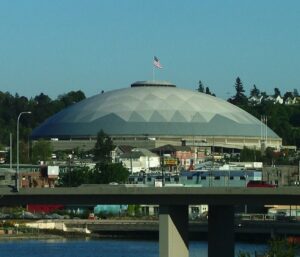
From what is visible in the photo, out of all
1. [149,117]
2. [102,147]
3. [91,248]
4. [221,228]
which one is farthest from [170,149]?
[221,228]

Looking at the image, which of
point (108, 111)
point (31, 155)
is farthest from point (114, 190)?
point (108, 111)

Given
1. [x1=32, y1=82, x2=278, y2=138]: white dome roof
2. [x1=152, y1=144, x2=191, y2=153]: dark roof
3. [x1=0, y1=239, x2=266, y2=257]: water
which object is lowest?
[x1=0, y1=239, x2=266, y2=257]: water

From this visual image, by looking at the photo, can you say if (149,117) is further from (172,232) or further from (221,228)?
(172,232)

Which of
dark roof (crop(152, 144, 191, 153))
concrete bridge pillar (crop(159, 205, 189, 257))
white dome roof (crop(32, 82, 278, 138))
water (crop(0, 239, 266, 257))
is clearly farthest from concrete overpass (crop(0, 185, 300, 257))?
white dome roof (crop(32, 82, 278, 138))

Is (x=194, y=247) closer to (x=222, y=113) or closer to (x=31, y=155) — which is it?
(x=31, y=155)

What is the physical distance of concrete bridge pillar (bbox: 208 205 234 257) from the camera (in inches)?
2381

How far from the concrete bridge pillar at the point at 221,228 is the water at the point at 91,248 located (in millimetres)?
14980

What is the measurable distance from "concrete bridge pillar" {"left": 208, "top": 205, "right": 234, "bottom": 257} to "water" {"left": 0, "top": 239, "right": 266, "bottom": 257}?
49.1 ft

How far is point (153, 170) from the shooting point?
518ft

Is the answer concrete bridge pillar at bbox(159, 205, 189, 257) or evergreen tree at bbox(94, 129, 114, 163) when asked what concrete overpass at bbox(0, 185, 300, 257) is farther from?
evergreen tree at bbox(94, 129, 114, 163)

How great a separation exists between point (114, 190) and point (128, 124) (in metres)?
128

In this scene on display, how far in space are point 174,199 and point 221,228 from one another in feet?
10.4

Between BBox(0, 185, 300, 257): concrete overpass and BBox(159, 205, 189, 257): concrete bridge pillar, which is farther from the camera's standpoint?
BBox(159, 205, 189, 257): concrete bridge pillar

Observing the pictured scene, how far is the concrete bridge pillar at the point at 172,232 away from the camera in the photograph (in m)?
58.9
